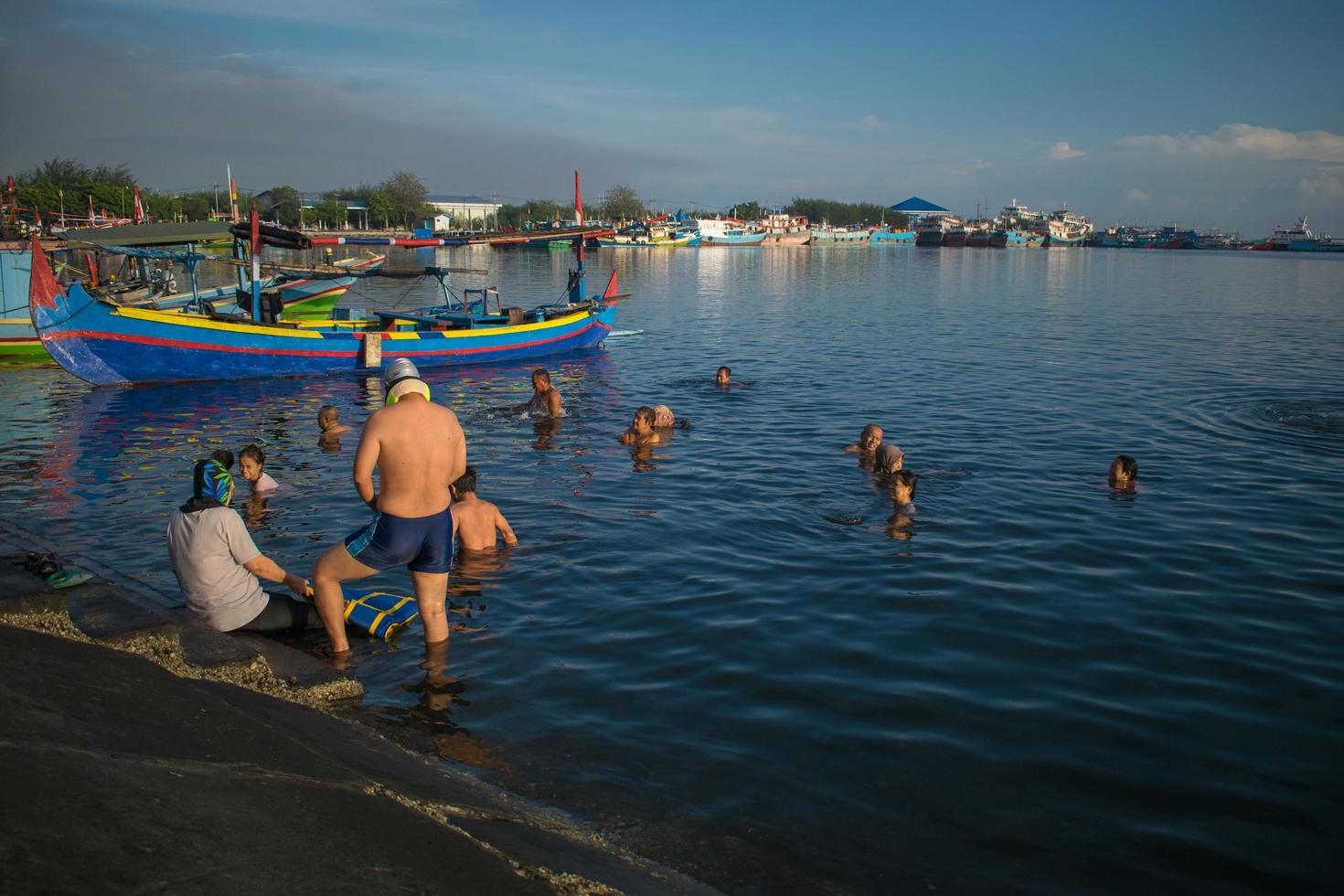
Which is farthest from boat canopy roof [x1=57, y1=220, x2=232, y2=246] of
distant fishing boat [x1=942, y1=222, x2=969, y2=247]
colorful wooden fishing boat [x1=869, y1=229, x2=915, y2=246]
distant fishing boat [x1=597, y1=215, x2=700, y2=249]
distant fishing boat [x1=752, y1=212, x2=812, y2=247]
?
colorful wooden fishing boat [x1=869, y1=229, x2=915, y2=246]

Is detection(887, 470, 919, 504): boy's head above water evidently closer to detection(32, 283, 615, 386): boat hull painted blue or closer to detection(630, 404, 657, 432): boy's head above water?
detection(630, 404, 657, 432): boy's head above water

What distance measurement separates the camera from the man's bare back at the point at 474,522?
966 centimetres

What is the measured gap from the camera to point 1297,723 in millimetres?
6504

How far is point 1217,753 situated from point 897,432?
425 inches

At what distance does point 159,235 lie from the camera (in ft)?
76.2

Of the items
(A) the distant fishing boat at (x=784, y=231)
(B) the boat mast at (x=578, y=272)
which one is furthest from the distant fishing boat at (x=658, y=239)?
(B) the boat mast at (x=578, y=272)

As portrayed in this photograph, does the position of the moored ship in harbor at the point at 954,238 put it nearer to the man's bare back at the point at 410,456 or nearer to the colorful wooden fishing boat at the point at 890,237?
the colorful wooden fishing boat at the point at 890,237

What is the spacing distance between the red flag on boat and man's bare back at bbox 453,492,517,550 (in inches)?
549

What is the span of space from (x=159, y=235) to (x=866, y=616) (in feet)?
71.6

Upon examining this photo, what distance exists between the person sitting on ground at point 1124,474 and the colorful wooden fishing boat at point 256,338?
1616 centimetres

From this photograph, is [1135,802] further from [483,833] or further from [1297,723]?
[483,833]

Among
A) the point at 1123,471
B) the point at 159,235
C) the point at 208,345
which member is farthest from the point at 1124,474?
the point at 159,235

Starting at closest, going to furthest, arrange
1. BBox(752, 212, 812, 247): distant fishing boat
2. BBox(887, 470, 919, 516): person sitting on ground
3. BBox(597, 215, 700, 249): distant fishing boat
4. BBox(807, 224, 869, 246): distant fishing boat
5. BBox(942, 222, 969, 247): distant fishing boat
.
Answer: BBox(887, 470, 919, 516): person sitting on ground < BBox(597, 215, 700, 249): distant fishing boat < BBox(942, 222, 969, 247): distant fishing boat < BBox(752, 212, 812, 247): distant fishing boat < BBox(807, 224, 869, 246): distant fishing boat

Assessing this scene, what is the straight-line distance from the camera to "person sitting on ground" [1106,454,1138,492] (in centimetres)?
1242
